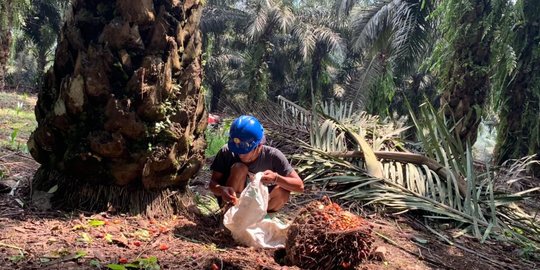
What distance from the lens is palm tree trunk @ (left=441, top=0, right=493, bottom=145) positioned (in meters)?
7.60

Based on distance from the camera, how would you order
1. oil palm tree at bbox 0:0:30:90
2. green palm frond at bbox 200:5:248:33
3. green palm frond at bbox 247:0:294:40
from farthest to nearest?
green palm frond at bbox 200:5:248:33, green palm frond at bbox 247:0:294:40, oil palm tree at bbox 0:0:30:90

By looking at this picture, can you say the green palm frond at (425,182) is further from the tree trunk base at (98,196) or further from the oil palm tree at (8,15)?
the oil palm tree at (8,15)

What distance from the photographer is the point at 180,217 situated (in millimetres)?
2930

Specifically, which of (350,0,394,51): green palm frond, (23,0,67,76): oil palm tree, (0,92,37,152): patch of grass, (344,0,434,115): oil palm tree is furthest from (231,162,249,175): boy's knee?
(23,0,67,76): oil palm tree

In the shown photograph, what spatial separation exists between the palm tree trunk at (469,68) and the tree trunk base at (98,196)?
616cm

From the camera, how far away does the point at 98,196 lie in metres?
2.70

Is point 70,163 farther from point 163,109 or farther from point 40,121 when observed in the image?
point 163,109

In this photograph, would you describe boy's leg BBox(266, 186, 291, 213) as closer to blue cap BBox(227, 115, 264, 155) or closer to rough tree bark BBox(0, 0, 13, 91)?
blue cap BBox(227, 115, 264, 155)

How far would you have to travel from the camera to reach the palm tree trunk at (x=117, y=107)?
2588mm

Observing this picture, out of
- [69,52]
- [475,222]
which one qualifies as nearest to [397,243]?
[475,222]

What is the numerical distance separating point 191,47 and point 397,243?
6.78ft

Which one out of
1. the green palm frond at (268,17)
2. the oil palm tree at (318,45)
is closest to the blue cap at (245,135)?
the oil palm tree at (318,45)

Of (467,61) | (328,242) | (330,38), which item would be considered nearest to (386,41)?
(467,61)

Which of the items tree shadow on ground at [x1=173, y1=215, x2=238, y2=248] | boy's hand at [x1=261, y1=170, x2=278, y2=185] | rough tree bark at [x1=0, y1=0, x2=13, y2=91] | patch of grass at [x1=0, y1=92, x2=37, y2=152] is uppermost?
rough tree bark at [x1=0, y1=0, x2=13, y2=91]
